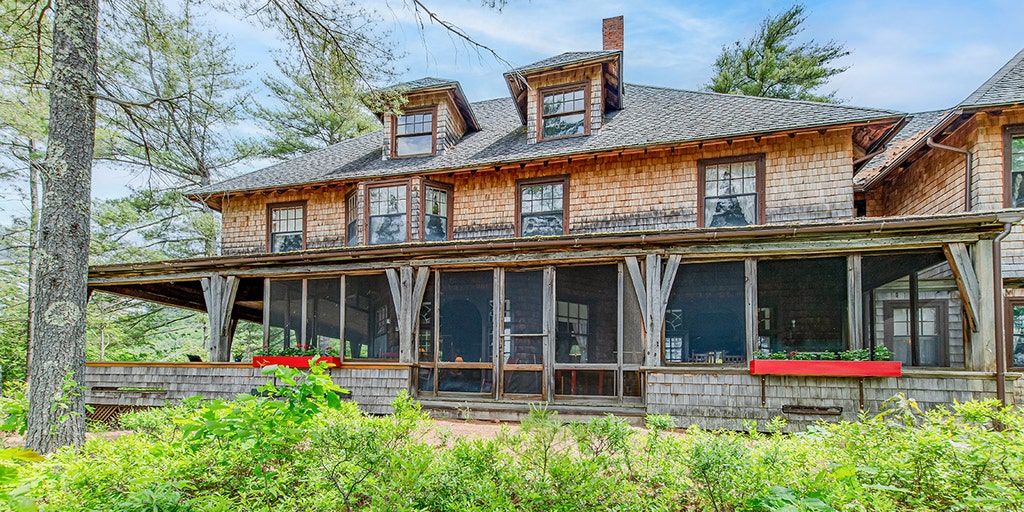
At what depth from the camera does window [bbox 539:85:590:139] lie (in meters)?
12.7

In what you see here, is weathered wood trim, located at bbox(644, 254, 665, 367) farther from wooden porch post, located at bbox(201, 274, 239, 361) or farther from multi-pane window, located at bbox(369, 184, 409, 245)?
wooden porch post, located at bbox(201, 274, 239, 361)

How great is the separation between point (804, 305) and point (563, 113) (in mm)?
7149

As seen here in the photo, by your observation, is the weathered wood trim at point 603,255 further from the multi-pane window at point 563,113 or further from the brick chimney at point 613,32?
the brick chimney at point 613,32

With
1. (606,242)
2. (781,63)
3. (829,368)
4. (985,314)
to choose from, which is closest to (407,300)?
(606,242)

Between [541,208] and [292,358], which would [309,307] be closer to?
[292,358]

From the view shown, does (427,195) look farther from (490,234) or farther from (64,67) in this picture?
(64,67)

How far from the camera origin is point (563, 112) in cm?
1280

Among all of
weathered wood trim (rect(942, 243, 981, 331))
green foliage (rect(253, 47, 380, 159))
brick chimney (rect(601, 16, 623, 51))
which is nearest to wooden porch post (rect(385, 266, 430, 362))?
brick chimney (rect(601, 16, 623, 51))

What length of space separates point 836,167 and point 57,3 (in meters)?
12.3

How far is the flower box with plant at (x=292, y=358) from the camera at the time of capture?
10.4m

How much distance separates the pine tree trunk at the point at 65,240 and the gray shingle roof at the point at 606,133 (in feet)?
21.0

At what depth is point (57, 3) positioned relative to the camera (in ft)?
22.6

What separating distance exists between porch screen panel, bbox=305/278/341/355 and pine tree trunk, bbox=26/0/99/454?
529cm

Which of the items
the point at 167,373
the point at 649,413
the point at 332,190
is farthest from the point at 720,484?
the point at 332,190
